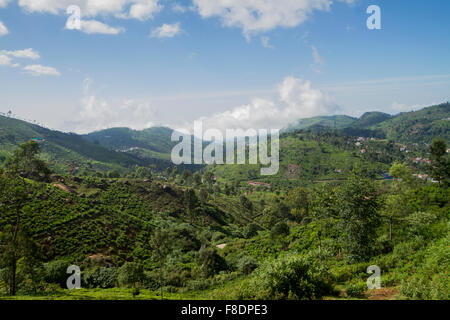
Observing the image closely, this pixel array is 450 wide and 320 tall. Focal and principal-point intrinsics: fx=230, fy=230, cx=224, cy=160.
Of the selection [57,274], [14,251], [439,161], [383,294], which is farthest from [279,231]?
[439,161]

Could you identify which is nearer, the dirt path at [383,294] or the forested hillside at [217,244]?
the dirt path at [383,294]

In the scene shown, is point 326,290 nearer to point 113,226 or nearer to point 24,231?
point 24,231

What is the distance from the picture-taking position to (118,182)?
84.4 m

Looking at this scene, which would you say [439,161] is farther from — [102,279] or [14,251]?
[14,251]

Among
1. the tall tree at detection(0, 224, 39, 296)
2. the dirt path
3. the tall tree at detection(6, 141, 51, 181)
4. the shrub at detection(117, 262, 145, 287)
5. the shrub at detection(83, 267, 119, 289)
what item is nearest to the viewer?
the dirt path

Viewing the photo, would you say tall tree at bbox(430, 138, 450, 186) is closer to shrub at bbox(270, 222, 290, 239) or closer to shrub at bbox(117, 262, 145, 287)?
shrub at bbox(270, 222, 290, 239)

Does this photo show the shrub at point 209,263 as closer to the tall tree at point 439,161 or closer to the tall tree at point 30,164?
the tall tree at point 439,161

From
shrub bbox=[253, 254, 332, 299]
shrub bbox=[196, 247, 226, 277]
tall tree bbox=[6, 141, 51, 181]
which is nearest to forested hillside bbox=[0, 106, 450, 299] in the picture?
shrub bbox=[253, 254, 332, 299]

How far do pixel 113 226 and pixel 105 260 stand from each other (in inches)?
556

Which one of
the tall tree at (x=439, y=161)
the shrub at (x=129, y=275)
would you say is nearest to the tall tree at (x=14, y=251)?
the shrub at (x=129, y=275)

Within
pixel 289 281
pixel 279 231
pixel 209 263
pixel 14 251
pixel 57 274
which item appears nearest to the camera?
pixel 289 281

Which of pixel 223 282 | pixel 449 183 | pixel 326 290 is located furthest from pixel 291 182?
pixel 326 290

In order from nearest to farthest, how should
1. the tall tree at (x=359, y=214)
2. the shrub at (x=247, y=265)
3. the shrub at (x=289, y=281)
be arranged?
the shrub at (x=289, y=281), the tall tree at (x=359, y=214), the shrub at (x=247, y=265)

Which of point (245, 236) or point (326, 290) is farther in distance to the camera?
point (245, 236)
